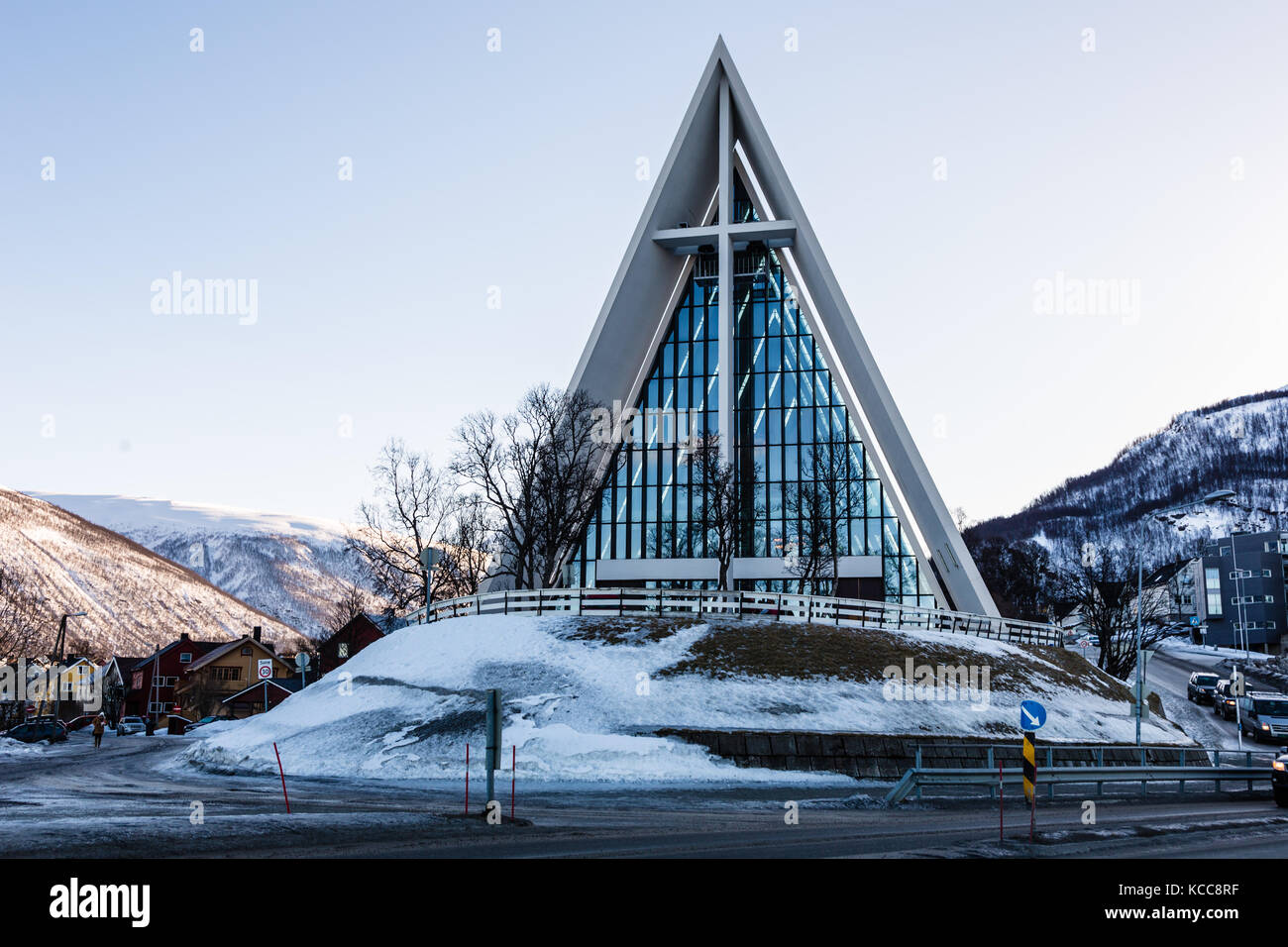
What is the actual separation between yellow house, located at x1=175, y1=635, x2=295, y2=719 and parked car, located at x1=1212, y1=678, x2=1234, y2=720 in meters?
68.1

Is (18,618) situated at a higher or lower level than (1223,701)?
higher

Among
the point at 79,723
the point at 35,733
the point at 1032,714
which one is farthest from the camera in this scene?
the point at 79,723

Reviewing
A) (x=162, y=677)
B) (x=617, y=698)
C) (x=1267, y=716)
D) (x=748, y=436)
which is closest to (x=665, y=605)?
(x=617, y=698)

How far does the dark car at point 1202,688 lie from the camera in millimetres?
59184

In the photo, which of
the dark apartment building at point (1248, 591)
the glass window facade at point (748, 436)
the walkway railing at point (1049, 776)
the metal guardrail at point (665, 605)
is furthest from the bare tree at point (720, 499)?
the dark apartment building at point (1248, 591)

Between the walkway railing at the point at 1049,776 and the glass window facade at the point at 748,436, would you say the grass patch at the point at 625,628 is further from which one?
the glass window facade at the point at 748,436

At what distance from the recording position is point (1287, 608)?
117812mm

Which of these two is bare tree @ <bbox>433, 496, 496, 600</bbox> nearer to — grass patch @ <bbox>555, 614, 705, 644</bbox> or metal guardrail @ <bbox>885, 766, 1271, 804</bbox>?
grass patch @ <bbox>555, 614, 705, 644</bbox>

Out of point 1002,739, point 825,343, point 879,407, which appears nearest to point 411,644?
point 1002,739

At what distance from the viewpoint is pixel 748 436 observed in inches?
2694

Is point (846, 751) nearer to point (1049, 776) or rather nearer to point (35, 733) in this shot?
point (1049, 776)

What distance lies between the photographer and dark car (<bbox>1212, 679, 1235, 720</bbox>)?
5394cm

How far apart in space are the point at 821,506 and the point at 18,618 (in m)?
77.4
